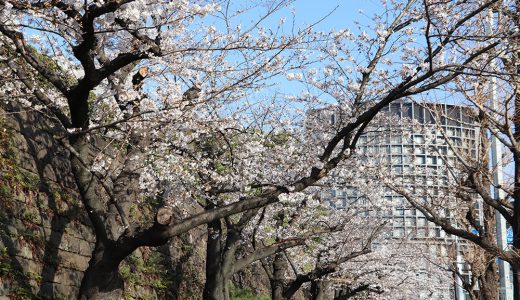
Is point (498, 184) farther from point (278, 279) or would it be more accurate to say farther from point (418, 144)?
point (278, 279)

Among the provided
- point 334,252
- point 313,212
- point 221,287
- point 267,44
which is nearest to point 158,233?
point 267,44

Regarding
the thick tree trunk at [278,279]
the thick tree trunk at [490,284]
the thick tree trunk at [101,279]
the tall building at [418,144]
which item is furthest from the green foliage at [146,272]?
the thick tree trunk at [490,284]

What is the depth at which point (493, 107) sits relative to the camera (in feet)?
39.5

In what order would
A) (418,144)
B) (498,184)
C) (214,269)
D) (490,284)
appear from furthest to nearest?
(490,284) < (418,144) < (498,184) < (214,269)

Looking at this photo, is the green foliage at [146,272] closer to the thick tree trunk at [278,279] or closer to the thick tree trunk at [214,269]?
the thick tree trunk at [214,269]

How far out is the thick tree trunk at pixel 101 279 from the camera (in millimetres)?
7246

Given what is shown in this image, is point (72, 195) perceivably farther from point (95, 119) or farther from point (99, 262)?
point (99, 262)

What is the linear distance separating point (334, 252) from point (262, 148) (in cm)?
665

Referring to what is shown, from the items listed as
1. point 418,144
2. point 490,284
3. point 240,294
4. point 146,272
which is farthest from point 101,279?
point 490,284

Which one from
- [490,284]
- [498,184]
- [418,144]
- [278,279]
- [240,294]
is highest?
[418,144]

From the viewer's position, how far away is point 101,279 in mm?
7297

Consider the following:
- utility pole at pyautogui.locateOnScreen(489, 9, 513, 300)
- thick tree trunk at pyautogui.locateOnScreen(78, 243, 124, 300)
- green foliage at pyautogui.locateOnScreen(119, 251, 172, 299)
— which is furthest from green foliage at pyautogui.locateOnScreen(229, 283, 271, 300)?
thick tree trunk at pyautogui.locateOnScreen(78, 243, 124, 300)

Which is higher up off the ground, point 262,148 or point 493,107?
point 493,107

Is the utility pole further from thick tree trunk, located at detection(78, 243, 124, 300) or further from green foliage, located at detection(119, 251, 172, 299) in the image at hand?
thick tree trunk, located at detection(78, 243, 124, 300)
